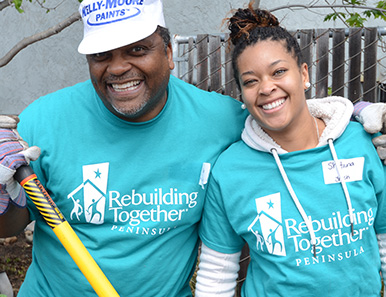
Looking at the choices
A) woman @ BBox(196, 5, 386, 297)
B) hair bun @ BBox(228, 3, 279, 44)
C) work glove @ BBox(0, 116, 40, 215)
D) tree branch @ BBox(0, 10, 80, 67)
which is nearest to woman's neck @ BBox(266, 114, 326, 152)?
woman @ BBox(196, 5, 386, 297)

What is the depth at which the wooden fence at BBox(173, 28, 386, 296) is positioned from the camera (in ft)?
11.6

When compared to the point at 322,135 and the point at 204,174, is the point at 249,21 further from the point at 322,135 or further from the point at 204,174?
the point at 204,174

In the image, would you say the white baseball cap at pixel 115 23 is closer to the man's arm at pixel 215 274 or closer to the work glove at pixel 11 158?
the work glove at pixel 11 158

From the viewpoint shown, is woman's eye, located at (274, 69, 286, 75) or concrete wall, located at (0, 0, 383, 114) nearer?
woman's eye, located at (274, 69, 286, 75)

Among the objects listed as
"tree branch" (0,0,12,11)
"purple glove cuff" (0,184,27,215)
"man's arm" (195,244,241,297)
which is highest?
"tree branch" (0,0,12,11)

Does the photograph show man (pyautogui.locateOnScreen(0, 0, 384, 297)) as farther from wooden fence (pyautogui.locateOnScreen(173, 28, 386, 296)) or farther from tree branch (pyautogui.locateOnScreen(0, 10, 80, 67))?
tree branch (pyautogui.locateOnScreen(0, 10, 80, 67))

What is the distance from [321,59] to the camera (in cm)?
367

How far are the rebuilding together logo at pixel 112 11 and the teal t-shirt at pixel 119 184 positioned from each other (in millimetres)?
373

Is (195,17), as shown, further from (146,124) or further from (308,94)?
(146,124)

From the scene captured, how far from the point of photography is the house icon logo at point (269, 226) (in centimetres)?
214

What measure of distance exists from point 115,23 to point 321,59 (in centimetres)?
195

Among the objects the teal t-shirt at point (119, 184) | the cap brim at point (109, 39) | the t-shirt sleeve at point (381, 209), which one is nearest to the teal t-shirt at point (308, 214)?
the t-shirt sleeve at point (381, 209)

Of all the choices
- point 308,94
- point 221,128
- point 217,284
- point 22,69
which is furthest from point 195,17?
point 217,284

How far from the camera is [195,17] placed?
6.53 metres
